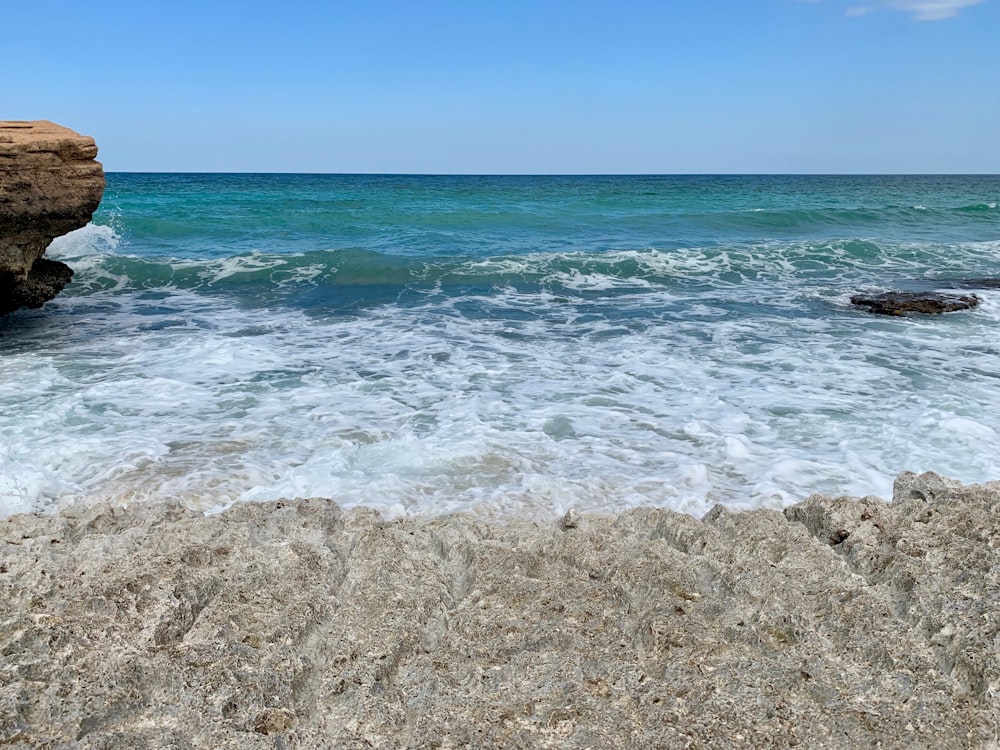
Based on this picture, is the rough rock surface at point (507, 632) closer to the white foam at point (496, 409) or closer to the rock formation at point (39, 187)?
the white foam at point (496, 409)

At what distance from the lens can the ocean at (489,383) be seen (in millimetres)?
4789

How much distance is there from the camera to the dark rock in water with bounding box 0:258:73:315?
8.94 meters

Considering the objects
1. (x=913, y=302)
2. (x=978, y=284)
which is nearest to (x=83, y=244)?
(x=913, y=302)

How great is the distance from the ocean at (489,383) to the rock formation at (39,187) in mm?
1084

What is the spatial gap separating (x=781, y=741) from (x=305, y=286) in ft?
39.9

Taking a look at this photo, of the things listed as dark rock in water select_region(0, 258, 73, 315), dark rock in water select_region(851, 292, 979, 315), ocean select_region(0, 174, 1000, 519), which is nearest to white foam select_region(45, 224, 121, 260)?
ocean select_region(0, 174, 1000, 519)

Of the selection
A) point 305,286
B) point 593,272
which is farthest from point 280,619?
point 593,272

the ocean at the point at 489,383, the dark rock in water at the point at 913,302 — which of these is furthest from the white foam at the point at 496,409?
the dark rock in water at the point at 913,302

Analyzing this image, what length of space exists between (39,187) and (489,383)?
516 cm

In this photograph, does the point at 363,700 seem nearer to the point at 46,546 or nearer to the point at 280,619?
the point at 280,619

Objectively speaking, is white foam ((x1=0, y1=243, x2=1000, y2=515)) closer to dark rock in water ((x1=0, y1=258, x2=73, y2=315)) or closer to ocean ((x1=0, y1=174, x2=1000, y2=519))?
ocean ((x1=0, y1=174, x2=1000, y2=519))

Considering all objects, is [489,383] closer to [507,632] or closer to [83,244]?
[507,632]

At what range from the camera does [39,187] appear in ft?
25.6

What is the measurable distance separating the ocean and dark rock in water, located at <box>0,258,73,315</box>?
1.04 feet
